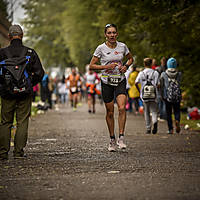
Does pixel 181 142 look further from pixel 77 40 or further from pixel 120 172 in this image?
pixel 77 40

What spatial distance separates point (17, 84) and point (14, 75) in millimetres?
129

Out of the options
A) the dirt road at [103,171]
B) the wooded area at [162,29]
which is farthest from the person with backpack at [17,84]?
the wooded area at [162,29]

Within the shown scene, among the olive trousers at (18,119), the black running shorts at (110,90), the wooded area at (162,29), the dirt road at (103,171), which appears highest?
the wooded area at (162,29)

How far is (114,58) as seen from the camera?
10.4m

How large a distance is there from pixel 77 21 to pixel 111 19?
73.5ft

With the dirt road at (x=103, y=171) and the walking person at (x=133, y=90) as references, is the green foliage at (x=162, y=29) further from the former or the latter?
the dirt road at (x=103, y=171)

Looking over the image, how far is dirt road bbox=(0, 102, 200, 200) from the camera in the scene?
630cm

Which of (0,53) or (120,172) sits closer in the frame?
(120,172)

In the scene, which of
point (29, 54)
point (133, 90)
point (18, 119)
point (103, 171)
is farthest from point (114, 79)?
point (133, 90)

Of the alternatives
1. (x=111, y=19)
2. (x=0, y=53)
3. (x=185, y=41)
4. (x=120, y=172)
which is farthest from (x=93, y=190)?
(x=111, y=19)

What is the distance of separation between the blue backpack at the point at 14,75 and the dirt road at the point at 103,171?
973 millimetres

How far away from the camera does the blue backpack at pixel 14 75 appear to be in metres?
9.18

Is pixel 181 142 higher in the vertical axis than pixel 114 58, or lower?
lower

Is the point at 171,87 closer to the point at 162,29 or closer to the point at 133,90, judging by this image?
the point at 162,29
